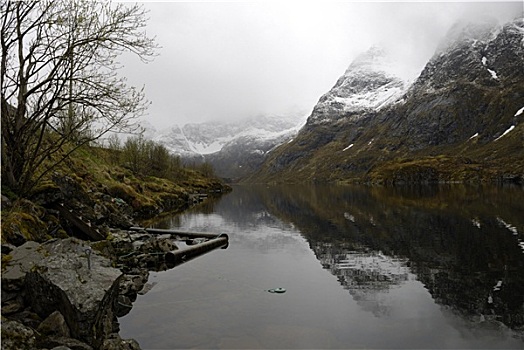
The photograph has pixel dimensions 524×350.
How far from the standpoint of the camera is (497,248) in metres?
25.9

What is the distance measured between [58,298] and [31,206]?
8.34 metres

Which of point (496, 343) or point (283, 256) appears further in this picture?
point (283, 256)

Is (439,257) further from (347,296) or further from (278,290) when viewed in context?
(278,290)

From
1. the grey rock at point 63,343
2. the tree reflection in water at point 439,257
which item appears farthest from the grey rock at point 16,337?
the tree reflection in water at point 439,257

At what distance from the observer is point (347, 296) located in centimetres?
1780

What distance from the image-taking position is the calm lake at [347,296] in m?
13.1

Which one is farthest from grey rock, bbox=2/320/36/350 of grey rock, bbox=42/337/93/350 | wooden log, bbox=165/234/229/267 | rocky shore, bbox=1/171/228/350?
wooden log, bbox=165/234/229/267

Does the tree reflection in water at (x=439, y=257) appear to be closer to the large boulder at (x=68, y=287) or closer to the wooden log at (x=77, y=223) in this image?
the large boulder at (x=68, y=287)

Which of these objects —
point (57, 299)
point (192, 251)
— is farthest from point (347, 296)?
point (192, 251)

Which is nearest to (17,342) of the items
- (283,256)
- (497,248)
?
(283,256)

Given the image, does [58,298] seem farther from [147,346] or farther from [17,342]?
[147,346]

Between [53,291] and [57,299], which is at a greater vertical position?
[53,291]

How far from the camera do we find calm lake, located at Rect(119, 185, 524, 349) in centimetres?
1309

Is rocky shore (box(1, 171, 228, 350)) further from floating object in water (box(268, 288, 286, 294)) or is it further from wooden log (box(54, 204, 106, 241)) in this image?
floating object in water (box(268, 288, 286, 294))
